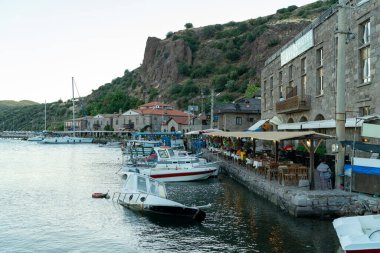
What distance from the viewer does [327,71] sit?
25.0 metres

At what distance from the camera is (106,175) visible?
1417 inches

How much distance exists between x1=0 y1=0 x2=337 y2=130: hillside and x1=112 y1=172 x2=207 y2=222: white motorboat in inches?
3281

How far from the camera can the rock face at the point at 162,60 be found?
148 meters

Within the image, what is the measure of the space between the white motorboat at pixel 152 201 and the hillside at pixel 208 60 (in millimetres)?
83331

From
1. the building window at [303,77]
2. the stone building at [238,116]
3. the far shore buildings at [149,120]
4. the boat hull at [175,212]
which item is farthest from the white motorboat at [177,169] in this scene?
the far shore buildings at [149,120]

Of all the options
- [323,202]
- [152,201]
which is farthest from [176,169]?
[323,202]

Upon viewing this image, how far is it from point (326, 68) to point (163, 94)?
11710 centimetres

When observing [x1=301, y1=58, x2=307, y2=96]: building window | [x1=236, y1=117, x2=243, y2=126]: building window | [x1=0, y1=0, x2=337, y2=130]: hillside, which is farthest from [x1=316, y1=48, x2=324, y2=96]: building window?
[x1=0, y1=0, x2=337, y2=130]: hillside

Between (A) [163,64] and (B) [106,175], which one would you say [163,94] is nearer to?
(A) [163,64]

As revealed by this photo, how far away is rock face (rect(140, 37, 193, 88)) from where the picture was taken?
484 feet

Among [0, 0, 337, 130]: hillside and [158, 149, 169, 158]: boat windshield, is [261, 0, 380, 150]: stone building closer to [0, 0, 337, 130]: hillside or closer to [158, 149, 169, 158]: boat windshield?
[158, 149, 169, 158]: boat windshield

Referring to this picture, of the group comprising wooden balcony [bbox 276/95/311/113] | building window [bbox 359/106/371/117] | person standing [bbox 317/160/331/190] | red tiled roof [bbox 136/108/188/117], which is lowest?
person standing [bbox 317/160/331/190]

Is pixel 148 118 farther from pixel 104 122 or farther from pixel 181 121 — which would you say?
pixel 104 122

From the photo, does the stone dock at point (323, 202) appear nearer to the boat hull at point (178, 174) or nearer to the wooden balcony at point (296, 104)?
the wooden balcony at point (296, 104)
